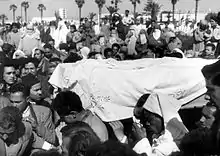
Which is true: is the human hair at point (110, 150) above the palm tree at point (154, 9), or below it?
below

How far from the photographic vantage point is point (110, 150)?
232 centimetres

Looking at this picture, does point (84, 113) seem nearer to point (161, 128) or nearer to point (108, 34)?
point (161, 128)

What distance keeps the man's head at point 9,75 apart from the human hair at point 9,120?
2.63 m

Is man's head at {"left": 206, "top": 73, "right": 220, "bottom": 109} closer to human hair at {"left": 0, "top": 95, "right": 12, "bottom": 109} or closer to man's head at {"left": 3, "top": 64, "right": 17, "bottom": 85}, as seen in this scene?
human hair at {"left": 0, "top": 95, "right": 12, "bottom": 109}

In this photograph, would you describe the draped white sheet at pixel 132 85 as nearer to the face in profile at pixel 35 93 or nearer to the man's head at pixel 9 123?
the face in profile at pixel 35 93

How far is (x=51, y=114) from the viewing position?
16.6 ft

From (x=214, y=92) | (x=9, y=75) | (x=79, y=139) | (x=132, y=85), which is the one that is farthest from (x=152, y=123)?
(x=9, y=75)

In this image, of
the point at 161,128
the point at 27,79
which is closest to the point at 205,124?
the point at 161,128

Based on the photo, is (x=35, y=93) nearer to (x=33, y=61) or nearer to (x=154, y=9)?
(x=33, y=61)

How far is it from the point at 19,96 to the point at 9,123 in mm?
1279

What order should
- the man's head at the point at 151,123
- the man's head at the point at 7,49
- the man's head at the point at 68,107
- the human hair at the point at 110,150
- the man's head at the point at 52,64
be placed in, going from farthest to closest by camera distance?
the man's head at the point at 7,49
the man's head at the point at 52,64
the man's head at the point at 68,107
the man's head at the point at 151,123
the human hair at the point at 110,150

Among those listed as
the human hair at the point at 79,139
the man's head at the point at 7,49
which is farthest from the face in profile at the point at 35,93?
the man's head at the point at 7,49

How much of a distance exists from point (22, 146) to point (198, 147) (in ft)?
6.69

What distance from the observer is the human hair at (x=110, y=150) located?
7.54 ft
